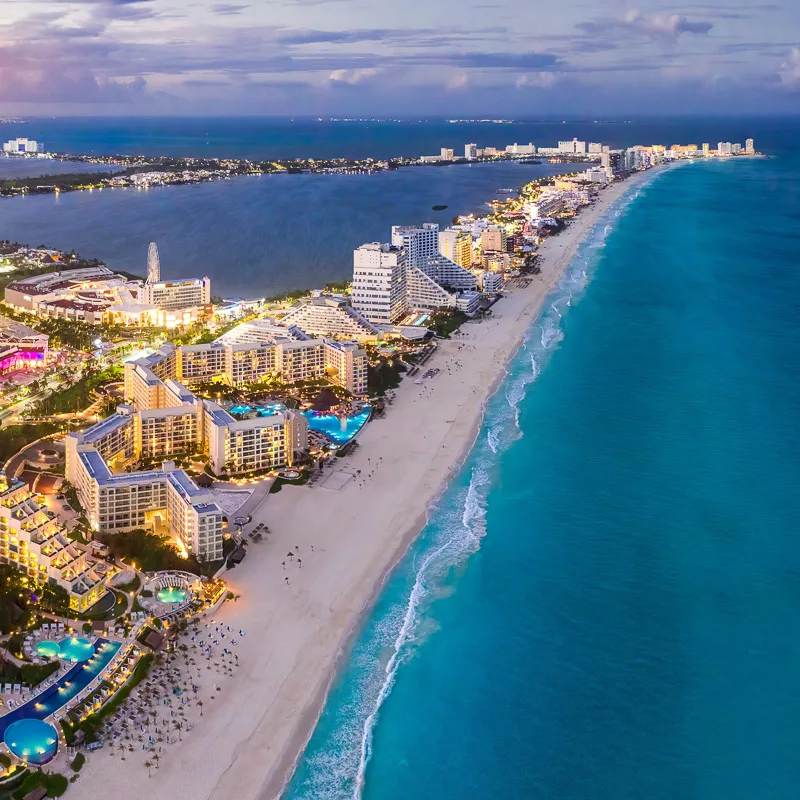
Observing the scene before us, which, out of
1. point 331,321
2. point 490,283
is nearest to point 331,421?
point 331,321

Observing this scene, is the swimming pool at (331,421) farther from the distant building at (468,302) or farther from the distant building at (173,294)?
the distant building at (173,294)

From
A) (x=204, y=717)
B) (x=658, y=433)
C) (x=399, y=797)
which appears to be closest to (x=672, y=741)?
(x=399, y=797)

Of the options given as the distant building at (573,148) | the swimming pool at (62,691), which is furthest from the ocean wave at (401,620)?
the distant building at (573,148)

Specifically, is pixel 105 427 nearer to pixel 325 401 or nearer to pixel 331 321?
pixel 325 401

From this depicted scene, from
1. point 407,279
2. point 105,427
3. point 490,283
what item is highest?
point 407,279

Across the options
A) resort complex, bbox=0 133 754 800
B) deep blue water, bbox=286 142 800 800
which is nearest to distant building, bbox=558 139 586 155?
resort complex, bbox=0 133 754 800

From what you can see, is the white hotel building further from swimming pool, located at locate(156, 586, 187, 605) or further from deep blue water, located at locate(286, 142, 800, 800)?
swimming pool, located at locate(156, 586, 187, 605)

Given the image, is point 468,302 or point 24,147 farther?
point 24,147
